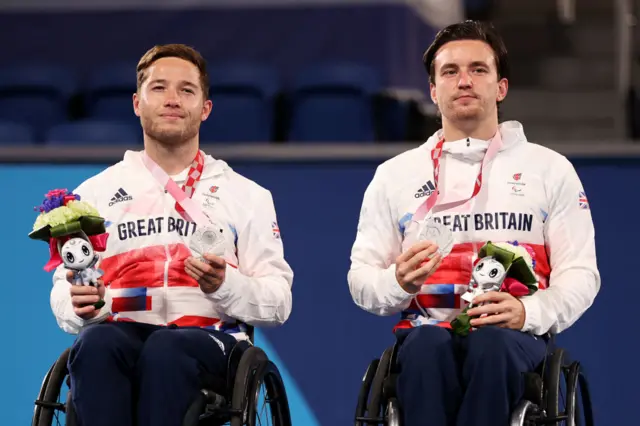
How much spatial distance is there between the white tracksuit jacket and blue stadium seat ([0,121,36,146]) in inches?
103

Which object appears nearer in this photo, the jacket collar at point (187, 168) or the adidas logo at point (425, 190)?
the adidas logo at point (425, 190)

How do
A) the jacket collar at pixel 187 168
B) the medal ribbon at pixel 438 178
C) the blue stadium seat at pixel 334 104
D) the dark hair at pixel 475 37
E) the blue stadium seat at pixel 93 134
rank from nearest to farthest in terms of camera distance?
the medal ribbon at pixel 438 178
the dark hair at pixel 475 37
the jacket collar at pixel 187 168
the blue stadium seat at pixel 93 134
the blue stadium seat at pixel 334 104

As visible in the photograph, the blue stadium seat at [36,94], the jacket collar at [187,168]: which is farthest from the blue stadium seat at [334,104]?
the jacket collar at [187,168]

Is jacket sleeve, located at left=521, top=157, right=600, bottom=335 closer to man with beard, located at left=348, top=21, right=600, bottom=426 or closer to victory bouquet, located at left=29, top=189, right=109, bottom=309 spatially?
man with beard, located at left=348, top=21, right=600, bottom=426

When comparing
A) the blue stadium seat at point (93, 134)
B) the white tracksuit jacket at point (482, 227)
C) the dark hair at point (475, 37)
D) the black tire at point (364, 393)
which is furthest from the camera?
the blue stadium seat at point (93, 134)

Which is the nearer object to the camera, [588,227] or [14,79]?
[588,227]

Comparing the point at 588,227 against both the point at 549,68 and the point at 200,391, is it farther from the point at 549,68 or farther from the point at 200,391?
the point at 549,68

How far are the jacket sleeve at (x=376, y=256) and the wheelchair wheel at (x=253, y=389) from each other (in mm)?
365

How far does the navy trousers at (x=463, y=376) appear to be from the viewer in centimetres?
346

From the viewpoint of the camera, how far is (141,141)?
→ 6.21 meters

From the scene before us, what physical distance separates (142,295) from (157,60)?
31.4 inches

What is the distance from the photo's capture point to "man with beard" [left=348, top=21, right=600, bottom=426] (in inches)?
138

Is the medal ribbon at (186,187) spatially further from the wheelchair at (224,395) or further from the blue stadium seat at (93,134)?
the blue stadium seat at (93,134)

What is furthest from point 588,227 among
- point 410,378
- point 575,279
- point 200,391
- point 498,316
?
point 200,391
